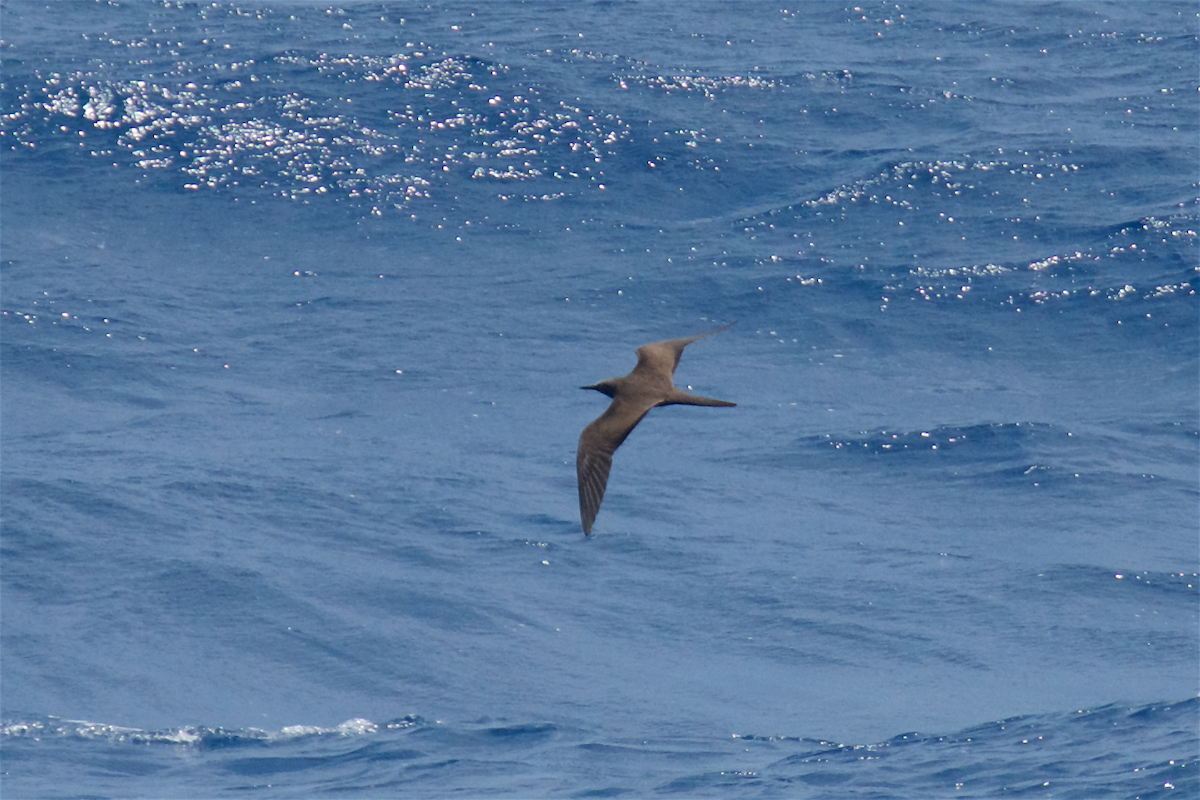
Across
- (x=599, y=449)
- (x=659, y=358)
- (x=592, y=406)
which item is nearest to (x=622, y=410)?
(x=599, y=449)

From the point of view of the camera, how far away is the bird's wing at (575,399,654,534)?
1048 cm

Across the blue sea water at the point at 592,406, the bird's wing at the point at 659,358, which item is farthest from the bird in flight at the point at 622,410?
the blue sea water at the point at 592,406

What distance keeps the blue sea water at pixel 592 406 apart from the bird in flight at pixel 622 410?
6.26 metres

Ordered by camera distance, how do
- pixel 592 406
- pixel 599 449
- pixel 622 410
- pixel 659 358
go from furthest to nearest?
pixel 592 406 → pixel 659 358 → pixel 622 410 → pixel 599 449

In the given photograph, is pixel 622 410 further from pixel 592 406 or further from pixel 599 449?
pixel 592 406

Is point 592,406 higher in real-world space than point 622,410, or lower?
lower

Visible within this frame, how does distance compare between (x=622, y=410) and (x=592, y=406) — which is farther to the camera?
(x=592, y=406)

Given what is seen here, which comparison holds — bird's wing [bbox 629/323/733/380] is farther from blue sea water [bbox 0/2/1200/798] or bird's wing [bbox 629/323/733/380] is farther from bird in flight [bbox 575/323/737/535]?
blue sea water [bbox 0/2/1200/798]

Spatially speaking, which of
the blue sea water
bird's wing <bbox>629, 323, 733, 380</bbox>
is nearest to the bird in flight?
bird's wing <bbox>629, 323, 733, 380</bbox>

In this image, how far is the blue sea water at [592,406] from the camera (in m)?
18.9

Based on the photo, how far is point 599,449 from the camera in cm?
1091

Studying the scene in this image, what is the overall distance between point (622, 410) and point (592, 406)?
13.4m

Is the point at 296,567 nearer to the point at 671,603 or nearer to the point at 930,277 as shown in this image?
the point at 671,603

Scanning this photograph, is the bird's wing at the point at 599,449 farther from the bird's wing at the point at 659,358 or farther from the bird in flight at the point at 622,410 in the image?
the bird's wing at the point at 659,358
